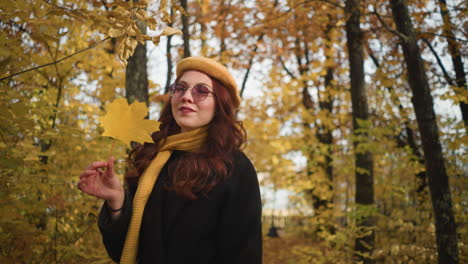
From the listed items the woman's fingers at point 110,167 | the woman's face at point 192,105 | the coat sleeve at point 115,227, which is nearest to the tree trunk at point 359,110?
the woman's face at point 192,105

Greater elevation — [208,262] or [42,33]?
[42,33]

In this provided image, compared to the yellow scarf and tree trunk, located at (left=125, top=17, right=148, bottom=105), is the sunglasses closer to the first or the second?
the yellow scarf

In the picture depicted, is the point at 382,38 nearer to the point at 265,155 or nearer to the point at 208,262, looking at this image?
the point at 265,155

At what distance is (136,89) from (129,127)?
186 centimetres

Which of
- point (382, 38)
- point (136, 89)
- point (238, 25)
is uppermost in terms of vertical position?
point (382, 38)

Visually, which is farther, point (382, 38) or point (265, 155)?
point (382, 38)

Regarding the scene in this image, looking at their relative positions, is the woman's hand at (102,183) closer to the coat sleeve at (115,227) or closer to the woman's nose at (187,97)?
the coat sleeve at (115,227)

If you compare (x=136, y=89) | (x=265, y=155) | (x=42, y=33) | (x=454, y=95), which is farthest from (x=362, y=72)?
(x=42, y=33)

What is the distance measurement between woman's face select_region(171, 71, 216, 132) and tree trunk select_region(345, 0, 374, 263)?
114 inches

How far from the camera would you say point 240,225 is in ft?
4.80

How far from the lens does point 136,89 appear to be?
3.02m

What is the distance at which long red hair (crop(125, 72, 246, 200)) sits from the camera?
59.2 inches

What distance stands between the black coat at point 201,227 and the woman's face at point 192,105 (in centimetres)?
37

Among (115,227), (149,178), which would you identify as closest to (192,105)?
(149,178)
